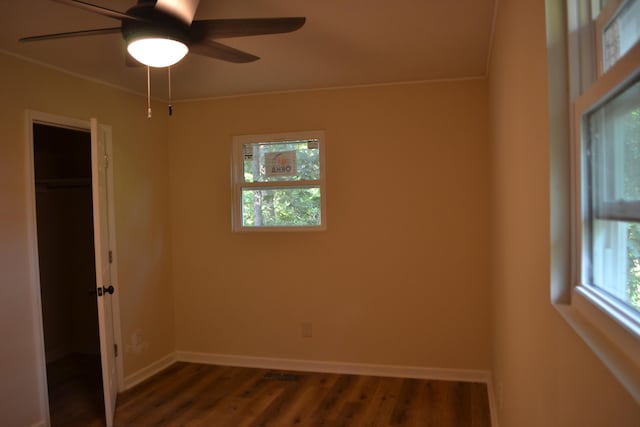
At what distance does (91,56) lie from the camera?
298 cm

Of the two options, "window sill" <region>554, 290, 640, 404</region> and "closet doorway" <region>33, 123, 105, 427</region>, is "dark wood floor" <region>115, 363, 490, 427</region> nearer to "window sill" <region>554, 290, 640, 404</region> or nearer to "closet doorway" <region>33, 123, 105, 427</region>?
"closet doorway" <region>33, 123, 105, 427</region>

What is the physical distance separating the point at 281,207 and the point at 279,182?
0.76ft

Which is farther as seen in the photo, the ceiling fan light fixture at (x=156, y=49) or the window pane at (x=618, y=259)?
the ceiling fan light fixture at (x=156, y=49)

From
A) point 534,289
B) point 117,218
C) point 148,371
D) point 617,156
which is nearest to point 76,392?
point 148,371

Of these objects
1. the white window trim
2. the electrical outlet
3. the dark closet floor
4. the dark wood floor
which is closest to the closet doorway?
the dark closet floor

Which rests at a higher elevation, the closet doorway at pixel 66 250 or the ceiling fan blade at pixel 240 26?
the ceiling fan blade at pixel 240 26

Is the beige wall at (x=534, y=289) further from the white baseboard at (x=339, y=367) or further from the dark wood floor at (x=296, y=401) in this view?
the white baseboard at (x=339, y=367)

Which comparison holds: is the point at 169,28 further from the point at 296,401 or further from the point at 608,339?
the point at 296,401

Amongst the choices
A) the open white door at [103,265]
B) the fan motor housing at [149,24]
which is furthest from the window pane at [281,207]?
the fan motor housing at [149,24]

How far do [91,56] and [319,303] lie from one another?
264 centimetres

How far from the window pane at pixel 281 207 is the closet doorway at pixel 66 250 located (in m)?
1.65

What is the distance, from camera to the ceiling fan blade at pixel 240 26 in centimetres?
184

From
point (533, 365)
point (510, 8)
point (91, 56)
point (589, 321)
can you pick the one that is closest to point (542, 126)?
point (589, 321)

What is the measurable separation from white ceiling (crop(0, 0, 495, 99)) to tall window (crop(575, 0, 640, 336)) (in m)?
1.57
